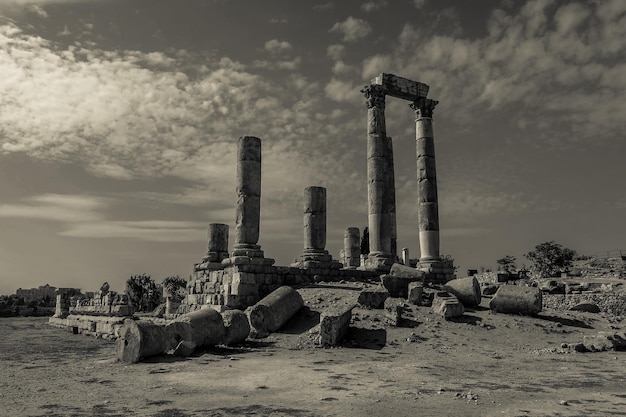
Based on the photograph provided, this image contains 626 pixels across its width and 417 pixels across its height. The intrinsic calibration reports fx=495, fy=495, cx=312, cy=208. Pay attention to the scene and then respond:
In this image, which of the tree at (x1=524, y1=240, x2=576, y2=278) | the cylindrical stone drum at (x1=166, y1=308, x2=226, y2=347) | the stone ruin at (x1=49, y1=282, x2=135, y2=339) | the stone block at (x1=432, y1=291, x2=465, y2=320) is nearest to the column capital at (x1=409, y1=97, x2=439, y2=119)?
the stone block at (x1=432, y1=291, x2=465, y2=320)

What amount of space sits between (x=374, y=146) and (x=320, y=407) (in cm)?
1793

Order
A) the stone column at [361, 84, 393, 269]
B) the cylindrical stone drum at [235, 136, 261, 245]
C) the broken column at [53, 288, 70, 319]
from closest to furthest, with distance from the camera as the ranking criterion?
1. the cylindrical stone drum at [235, 136, 261, 245]
2. the stone column at [361, 84, 393, 269]
3. the broken column at [53, 288, 70, 319]

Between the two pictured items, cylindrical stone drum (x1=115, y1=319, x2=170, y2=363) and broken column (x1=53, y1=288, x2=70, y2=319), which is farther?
broken column (x1=53, y1=288, x2=70, y2=319)

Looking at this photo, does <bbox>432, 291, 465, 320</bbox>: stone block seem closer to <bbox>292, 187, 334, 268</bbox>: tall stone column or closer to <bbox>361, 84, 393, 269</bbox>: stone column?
<bbox>292, 187, 334, 268</bbox>: tall stone column

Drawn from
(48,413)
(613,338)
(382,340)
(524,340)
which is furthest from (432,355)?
(48,413)

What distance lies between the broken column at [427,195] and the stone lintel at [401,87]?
0.38 metres

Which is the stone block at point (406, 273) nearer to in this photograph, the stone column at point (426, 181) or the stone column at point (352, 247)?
the stone column at point (426, 181)

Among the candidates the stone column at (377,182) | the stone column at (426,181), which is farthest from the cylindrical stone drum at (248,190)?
the stone column at (426,181)

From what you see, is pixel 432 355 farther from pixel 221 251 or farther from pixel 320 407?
pixel 221 251

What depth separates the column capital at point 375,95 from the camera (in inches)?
923

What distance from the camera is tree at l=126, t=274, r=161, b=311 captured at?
43812mm

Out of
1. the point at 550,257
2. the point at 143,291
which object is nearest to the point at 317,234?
the point at 143,291

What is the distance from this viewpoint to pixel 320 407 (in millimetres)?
6340

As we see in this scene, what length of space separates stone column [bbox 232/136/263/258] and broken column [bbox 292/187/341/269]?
2.21 metres
